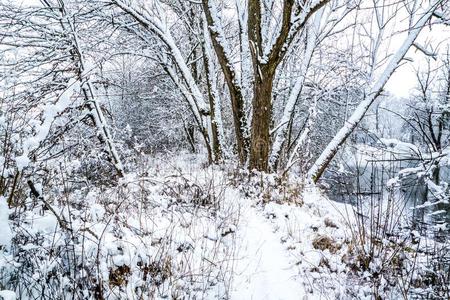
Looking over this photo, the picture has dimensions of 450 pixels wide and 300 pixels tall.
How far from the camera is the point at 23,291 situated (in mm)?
1744

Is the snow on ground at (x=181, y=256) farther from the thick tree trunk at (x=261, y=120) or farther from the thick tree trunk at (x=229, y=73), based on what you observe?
the thick tree trunk at (x=229, y=73)

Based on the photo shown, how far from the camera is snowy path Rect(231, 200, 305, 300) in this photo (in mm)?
2176

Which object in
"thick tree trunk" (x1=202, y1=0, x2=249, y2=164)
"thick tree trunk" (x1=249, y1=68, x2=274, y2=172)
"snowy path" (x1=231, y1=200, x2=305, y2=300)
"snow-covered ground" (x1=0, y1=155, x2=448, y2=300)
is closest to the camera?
"snow-covered ground" (x1=0, y1=155, x2=448, y2=300)

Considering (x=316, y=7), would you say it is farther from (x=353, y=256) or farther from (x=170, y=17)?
(x=170, y=17)

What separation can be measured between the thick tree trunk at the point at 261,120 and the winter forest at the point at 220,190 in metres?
0.03

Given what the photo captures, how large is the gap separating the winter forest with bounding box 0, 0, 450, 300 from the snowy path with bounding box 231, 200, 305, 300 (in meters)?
0.01

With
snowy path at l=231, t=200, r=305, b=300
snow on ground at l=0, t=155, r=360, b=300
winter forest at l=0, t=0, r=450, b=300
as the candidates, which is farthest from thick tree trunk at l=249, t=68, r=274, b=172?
snowy path at l=231, t=200, r=305, b=300

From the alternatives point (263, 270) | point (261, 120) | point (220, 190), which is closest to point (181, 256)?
point (263, 270)

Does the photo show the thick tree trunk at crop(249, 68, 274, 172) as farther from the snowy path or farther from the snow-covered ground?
the snowy path

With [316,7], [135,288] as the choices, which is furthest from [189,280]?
[316,7]

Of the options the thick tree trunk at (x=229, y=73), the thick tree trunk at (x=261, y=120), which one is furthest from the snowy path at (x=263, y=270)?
the thick tree trunk at (x=229, y=73)

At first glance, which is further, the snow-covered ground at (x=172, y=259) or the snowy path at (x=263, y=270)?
the snowy path at (x=263, y=270)

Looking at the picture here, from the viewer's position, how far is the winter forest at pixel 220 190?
1.93 meters

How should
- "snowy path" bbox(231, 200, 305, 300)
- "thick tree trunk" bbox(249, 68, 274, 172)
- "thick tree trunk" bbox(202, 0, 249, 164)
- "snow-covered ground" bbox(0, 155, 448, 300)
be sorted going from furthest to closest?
"thick tree trunk" bbox(202, 0, 249, 164) < "thick tree trunk" bbox(249, 68, 274, 172) < "snowy path" bbox(231, 200, 305, 300) < "snow-covered ground" bbox(0, 155, 448, 300)
